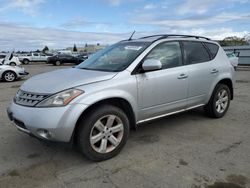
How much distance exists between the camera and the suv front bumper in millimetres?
3234

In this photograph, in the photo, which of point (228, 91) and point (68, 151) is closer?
point (68, 151)

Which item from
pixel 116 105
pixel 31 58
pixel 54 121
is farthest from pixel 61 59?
pixel 54 121

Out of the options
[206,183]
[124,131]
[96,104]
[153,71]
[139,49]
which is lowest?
[206,183]

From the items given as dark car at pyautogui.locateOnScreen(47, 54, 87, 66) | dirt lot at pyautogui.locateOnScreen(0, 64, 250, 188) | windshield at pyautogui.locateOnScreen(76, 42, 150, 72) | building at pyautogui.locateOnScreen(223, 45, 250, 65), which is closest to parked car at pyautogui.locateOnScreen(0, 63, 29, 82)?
dirt lot at pyautogui.locateOnScreen(0, 64, 250, 188)

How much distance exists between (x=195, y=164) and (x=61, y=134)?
178 cm

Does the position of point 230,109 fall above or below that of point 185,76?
below

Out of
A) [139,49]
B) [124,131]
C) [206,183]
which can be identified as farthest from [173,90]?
[206,183]

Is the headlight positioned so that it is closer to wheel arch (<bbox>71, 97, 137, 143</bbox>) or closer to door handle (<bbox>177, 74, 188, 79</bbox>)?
wheel arch (<bbox>71, 97, 137, 143</bbox>)

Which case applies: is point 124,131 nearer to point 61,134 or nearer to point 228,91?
point 61,134

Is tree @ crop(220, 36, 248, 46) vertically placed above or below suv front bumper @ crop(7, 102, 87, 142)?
above

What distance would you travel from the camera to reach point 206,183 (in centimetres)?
305

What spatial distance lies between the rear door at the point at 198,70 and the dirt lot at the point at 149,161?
0.61 metres

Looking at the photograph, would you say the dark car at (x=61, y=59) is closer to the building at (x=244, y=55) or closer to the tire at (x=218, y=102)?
the building at (x=244, y=55)

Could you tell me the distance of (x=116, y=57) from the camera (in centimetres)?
444
